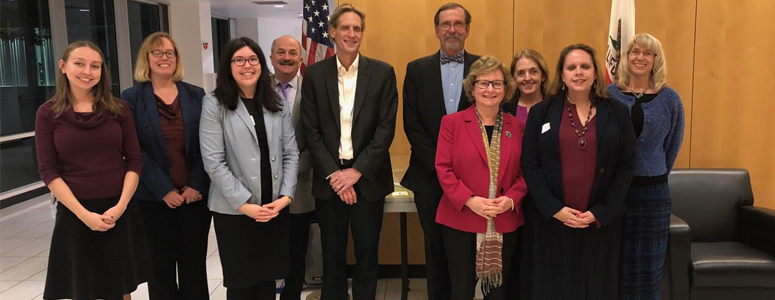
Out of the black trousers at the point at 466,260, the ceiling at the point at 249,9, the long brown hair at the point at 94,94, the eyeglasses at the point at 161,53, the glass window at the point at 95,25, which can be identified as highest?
the ceiling at the point at 249,9

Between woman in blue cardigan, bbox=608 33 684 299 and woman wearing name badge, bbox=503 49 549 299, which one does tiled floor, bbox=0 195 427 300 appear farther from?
woman in blue cardigan, bbox=608 33 684 299

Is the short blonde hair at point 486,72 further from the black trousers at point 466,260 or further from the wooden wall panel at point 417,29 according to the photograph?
the wooden wall panel at point 417,29

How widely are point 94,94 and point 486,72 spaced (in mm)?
1974

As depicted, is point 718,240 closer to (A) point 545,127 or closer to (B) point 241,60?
(A) point 545,127

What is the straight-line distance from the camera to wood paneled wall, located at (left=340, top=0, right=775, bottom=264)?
3996mm

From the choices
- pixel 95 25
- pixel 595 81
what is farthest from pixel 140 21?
pixel 595 81

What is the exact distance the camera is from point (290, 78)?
371 centimetres

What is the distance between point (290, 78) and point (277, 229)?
125 cm

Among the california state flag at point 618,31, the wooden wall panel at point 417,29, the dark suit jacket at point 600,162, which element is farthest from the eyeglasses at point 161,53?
the california state flag at point 618,31

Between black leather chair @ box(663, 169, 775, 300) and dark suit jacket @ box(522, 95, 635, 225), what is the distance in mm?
827

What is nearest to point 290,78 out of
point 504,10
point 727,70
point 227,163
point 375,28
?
point 375,28

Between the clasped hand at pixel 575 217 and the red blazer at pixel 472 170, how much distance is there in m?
0.23

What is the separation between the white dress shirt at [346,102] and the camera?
118 inches

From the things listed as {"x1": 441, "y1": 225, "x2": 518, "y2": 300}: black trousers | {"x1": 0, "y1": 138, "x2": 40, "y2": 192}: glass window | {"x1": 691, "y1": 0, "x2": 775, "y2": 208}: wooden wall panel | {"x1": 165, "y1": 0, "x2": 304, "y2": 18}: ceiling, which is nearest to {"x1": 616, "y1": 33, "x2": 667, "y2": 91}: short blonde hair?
{"x1": 441, "y1": 225, "x2": 518, "y2": 300}: black trousers
